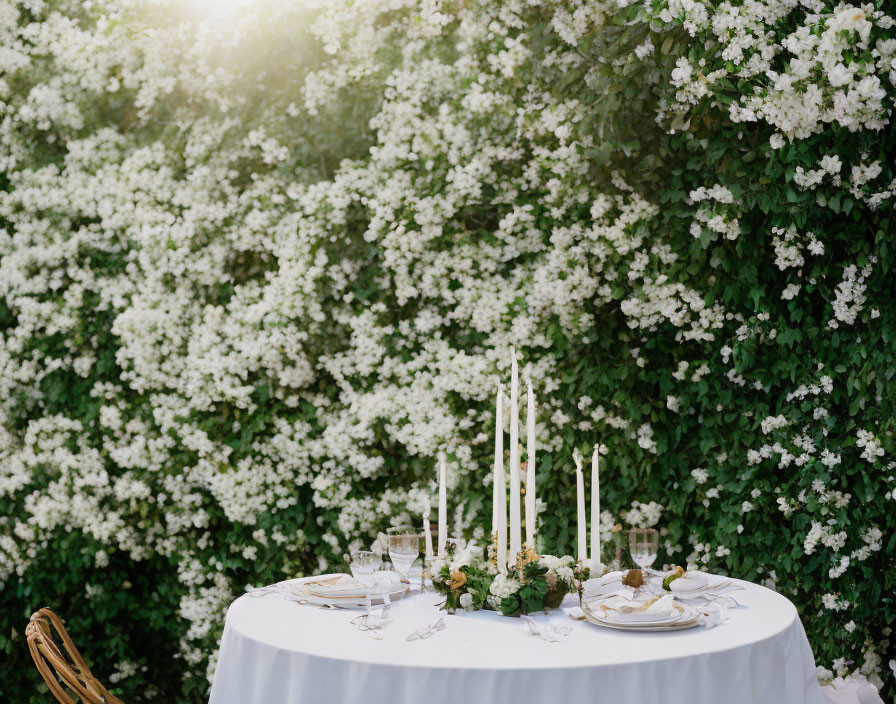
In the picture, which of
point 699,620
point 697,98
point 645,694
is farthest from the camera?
point 697,98

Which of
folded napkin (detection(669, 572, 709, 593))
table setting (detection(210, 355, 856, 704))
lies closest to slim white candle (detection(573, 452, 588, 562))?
table setting (detection(210, 355, 856, 704))

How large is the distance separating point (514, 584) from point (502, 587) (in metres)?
0.03

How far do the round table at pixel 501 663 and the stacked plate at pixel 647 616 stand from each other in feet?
0.07

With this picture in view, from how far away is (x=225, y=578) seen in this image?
4.12 meters

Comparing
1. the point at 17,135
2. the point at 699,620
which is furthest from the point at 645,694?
the point at 17,135

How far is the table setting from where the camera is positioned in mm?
1653

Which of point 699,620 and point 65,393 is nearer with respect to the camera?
point 699,620

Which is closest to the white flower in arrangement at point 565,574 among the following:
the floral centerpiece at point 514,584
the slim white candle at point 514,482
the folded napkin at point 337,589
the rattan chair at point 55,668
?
the floral centerpiece at point 514,584

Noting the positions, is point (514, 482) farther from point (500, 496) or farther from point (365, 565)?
point (365, 565)

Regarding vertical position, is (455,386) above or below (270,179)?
below

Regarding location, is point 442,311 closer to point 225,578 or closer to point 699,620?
point 225,578

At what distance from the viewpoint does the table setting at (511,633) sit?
1653mm

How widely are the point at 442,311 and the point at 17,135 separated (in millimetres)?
2445

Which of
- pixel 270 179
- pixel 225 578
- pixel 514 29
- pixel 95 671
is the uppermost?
pixel 514 29
